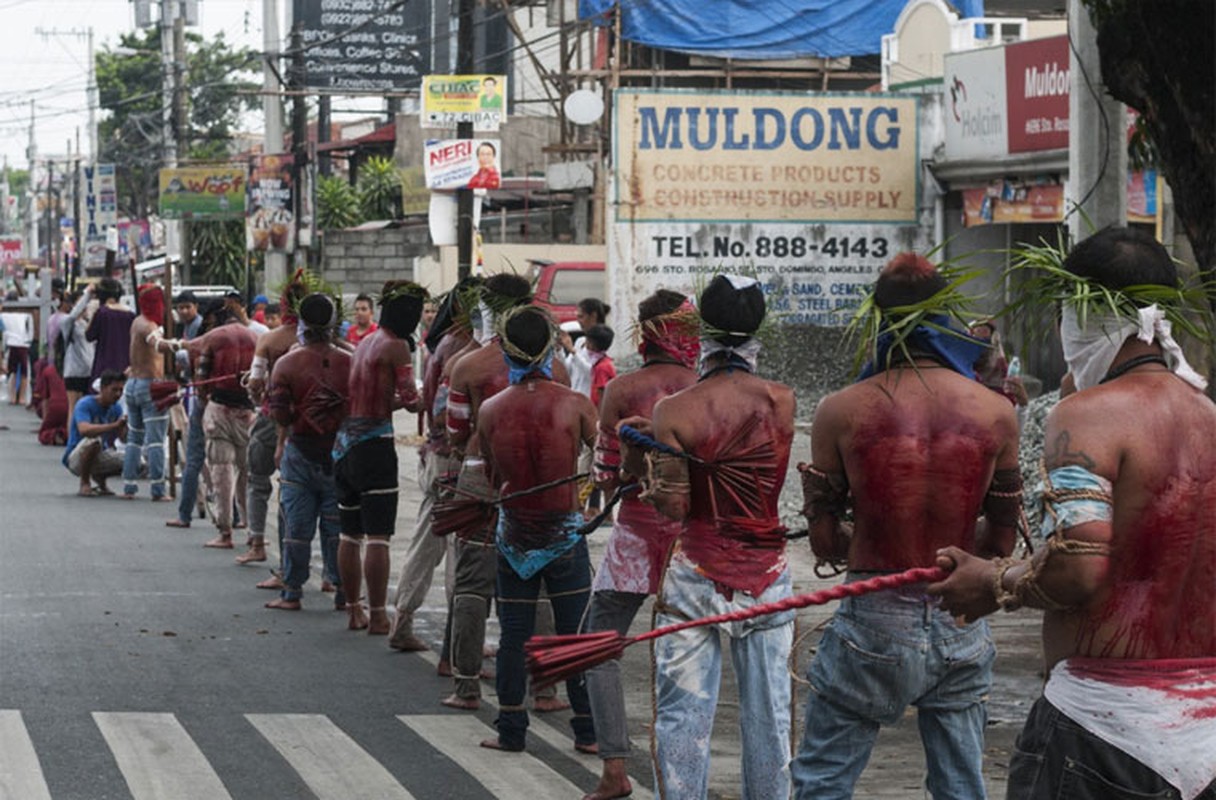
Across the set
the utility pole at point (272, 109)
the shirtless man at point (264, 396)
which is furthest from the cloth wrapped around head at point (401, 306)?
the utility pole at point (272, 109)

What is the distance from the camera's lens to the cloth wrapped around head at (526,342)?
8750mm

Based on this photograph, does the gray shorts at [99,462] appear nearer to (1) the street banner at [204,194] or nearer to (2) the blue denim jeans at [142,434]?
(2) the blue denim jeans at [142,434]

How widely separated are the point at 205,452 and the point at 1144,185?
10931mm

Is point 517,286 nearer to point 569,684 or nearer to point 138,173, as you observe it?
point 569,684

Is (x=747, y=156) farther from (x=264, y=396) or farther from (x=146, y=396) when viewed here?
(x=264, y=396)

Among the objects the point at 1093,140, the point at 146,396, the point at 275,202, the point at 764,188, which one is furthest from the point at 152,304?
the point at 275,202

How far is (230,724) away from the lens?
9258 mm

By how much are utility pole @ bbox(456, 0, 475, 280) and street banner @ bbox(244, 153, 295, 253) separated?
21.8 meters

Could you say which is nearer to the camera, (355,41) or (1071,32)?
(1071,32)

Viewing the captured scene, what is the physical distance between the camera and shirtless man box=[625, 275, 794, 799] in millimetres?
6590

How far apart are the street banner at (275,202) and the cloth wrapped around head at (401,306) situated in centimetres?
3412

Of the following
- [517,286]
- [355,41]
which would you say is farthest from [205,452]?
[355,41]

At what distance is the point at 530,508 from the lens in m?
8.71

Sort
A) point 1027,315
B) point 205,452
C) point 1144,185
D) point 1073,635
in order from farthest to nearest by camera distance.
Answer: point 1144,185, point 205,452, point 1027,315, point 1073,635
